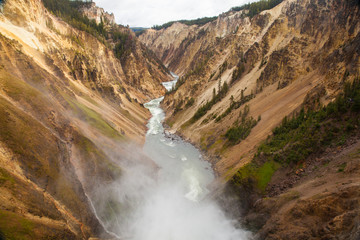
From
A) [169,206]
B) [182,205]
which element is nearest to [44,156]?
[169,206]

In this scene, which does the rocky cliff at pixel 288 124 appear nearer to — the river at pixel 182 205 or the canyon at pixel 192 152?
the canyon at pixel 192 152

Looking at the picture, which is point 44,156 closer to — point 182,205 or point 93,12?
point 182,205

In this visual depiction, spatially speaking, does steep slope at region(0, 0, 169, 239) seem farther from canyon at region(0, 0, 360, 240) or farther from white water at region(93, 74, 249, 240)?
white water at region(93, 74, 249, 240)

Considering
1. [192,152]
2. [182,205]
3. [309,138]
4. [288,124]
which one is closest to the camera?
→ [309,138]

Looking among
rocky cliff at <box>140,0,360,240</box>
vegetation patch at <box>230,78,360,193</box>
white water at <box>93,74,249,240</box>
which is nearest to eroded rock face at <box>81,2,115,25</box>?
rocky cliff at <box>140,0,360,240</box>

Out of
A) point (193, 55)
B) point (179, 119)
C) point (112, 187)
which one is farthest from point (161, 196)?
point (193, 55)

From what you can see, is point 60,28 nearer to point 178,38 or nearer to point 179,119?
point 179,119
